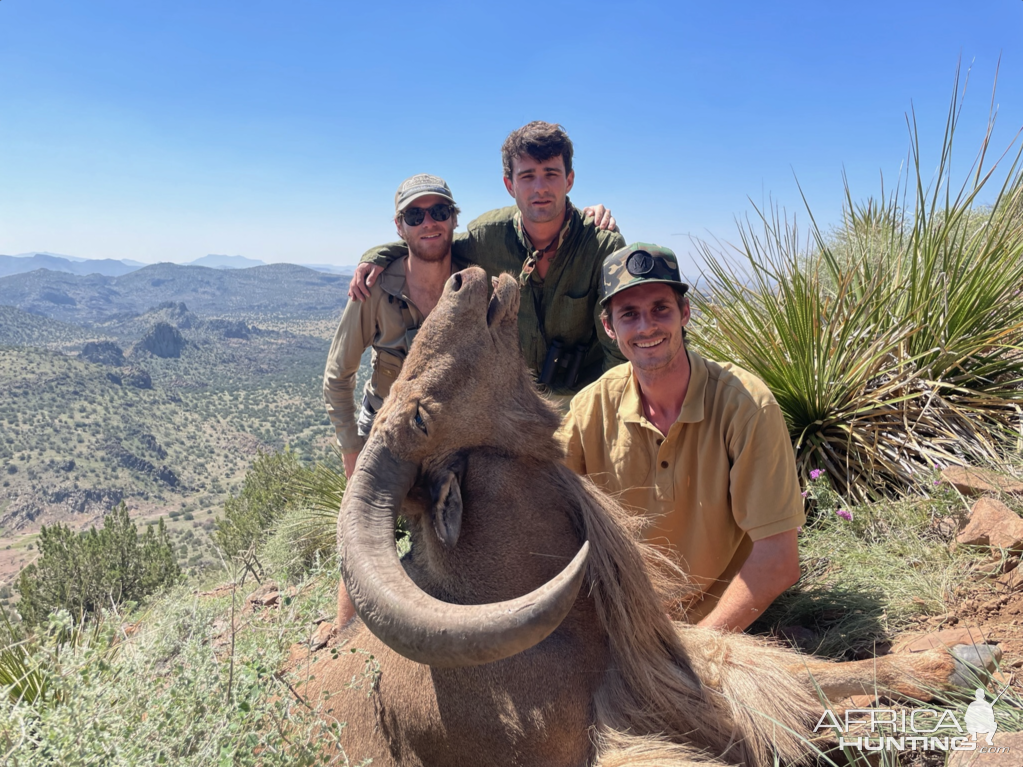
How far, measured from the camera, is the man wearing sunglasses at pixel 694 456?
3.03m

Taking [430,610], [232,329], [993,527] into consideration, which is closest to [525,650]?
[430,610]

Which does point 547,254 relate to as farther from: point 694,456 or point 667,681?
point 667,681

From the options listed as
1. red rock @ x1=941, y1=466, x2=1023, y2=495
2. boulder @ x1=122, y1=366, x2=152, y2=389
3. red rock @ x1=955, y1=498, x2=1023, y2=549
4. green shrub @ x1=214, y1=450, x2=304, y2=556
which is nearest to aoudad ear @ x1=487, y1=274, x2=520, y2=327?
red rock @ x1=955, y1=498, x2=1023, y2=549

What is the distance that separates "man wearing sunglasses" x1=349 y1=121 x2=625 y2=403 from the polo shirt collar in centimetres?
115

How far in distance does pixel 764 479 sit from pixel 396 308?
2.86 m

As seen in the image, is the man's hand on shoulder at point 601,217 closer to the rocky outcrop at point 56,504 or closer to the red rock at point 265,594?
the red rock at point 265,594

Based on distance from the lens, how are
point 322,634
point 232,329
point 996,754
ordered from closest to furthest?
1. point 996,754
2. point 322,634
3. point 232,329

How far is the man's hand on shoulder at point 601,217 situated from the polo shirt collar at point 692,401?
1.96 meters

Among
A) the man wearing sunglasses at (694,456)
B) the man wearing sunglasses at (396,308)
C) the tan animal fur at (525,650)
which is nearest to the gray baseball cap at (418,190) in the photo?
the man wearing sunglasses at (396,308)

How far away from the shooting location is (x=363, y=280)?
477cm

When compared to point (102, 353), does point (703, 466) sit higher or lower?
higher

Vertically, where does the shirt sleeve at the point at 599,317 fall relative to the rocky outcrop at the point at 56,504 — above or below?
above

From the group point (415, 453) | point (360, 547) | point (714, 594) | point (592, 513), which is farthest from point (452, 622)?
point (714, 594)

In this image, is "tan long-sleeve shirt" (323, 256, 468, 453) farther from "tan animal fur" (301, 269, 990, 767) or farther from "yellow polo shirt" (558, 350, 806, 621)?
"tan animal fur" (301, 269, 990, 767)
